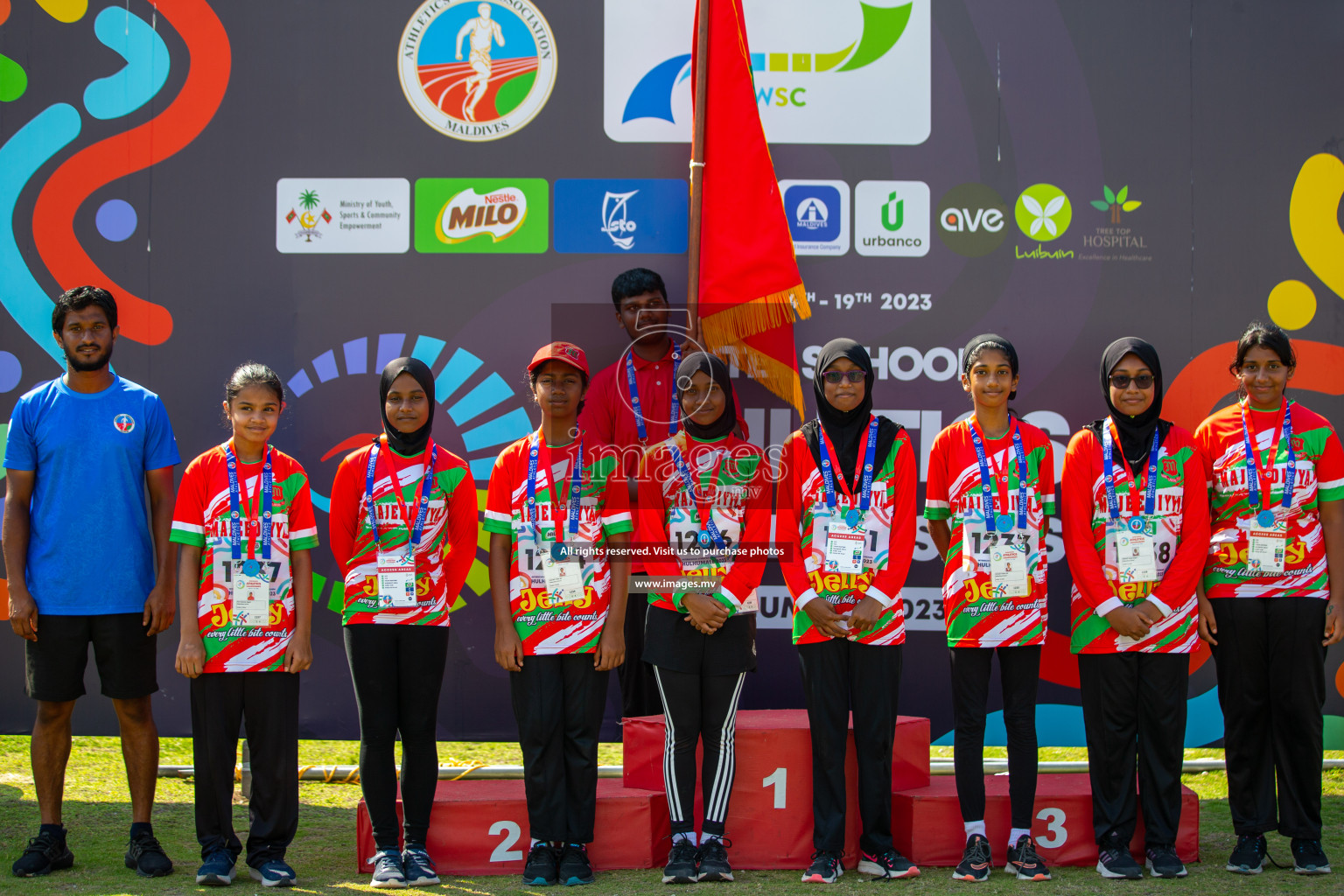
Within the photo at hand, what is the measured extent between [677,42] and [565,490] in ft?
7.06

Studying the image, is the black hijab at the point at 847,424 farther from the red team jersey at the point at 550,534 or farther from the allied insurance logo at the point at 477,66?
the allied insurance logo at the point at 477,66

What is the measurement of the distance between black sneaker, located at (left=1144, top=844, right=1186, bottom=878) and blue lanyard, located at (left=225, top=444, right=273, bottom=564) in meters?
3.01

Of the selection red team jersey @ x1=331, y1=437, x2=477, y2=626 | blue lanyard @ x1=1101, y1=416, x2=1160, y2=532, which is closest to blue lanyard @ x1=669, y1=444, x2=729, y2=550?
red team jersey @ x1=331, y1=437, x2=477, y2=626

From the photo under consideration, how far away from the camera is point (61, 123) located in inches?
178

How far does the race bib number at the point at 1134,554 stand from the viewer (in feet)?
11.6

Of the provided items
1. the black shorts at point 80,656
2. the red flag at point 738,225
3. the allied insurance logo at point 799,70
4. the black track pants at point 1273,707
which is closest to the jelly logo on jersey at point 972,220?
the allied insurance logo at point 799,70

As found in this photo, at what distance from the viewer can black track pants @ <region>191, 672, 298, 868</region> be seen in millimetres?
3357

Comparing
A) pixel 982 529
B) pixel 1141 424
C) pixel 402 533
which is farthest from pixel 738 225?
pixel 402 533

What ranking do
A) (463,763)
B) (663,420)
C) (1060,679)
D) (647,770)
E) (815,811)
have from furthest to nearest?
(463,763)
(1060,679)
(663,420)
(647,770)
(815,811)

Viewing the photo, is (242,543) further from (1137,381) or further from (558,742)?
(1137,381)

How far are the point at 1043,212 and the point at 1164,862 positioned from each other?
2.57 metres

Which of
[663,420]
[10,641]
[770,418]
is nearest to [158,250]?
[10,641]

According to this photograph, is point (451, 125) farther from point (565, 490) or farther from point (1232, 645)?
point (1232, 645)

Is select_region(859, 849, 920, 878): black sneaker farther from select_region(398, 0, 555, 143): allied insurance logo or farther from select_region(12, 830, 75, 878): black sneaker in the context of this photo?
select_region(398, 0, 555, 143): allied insurance logo
